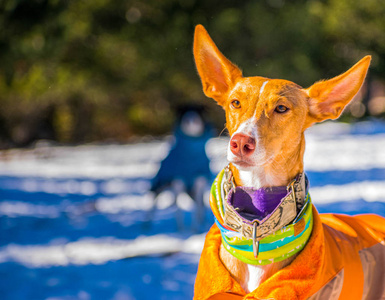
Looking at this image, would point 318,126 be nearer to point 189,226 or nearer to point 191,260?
point 189,226

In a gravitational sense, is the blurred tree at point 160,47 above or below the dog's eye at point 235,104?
above

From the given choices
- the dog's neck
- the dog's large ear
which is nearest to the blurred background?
the dog's neck

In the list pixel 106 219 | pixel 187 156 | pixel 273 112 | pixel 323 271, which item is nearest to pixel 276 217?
pixel 323 271

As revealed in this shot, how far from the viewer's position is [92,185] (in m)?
5.41

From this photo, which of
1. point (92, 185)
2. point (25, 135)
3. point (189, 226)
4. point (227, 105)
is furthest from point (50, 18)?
point (25, 135)

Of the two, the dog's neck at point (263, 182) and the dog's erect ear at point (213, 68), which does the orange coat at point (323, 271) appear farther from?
the dog's erect ear at point (213, 68)

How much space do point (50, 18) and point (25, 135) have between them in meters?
5.53

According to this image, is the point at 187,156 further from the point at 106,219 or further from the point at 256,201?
the point at 256,201

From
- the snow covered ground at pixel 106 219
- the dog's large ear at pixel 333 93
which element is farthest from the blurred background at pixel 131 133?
the dog's large ear at pixel 333 93

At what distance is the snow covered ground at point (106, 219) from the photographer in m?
2.62

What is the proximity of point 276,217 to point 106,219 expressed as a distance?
9.72ft

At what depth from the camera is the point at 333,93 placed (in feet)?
4.42

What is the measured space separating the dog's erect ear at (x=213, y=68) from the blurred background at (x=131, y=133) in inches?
8.4

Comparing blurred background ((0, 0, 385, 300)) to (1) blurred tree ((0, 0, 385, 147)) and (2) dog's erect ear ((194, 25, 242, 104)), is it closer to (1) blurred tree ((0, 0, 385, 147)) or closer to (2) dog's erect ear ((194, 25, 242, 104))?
(1) blurred tree ((0, 0, 385, 147))
